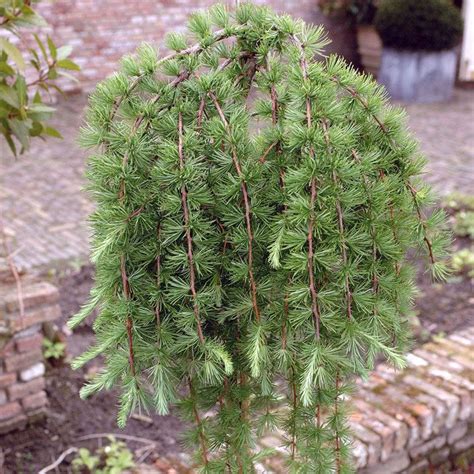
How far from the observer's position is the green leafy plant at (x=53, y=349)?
3.48 metres

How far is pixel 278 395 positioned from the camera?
1.97 m

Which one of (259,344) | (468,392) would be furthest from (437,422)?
(259,344)

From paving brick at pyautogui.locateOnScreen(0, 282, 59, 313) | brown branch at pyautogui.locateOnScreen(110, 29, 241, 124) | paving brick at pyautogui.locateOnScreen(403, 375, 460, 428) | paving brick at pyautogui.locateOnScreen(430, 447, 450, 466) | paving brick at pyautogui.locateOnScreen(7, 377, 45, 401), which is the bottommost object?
paving brick at pyautogui.locateOnScreen(430, 447, 450, 466)

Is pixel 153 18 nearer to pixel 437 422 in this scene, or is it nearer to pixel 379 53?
pixel 379 53

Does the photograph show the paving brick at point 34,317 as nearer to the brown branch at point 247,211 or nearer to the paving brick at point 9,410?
the paving brick at point 9,410

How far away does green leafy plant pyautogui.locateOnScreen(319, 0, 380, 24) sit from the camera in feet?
33.6

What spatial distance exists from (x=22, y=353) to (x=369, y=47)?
27.4 ft

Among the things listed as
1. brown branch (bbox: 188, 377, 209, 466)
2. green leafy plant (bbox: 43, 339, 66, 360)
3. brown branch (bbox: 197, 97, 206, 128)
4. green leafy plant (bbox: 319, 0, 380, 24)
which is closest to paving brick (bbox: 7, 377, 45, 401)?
green leafy plant (bbox: 43, 339, 66, 360)

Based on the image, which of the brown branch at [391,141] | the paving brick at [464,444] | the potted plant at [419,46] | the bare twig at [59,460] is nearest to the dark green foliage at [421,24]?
the potted plant at [419,46]

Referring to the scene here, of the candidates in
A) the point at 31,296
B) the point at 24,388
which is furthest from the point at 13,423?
the point at 31,296

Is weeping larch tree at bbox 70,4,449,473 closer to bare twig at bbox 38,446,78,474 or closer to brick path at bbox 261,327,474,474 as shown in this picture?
brick path at bbox 261,327,474,474

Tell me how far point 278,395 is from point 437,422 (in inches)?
45.5

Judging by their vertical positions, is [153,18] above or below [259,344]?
below

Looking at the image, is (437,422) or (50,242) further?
(50,242)
